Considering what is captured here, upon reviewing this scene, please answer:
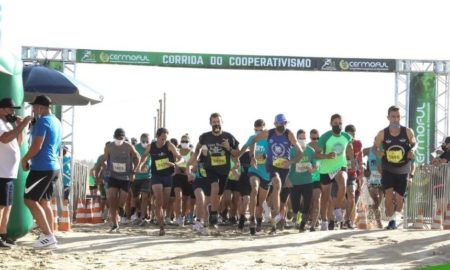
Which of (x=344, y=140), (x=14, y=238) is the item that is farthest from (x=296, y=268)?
(x=344, y=140)

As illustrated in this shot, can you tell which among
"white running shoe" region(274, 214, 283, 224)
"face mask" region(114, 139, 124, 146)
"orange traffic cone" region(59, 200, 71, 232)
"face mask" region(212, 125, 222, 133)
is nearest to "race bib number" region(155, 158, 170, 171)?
"face mask" region(114, 139, 124, 146)

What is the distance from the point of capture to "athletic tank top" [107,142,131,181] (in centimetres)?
1380

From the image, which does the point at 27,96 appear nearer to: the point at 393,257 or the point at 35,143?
the point at 35,143

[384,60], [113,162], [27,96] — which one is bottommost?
[113,162]

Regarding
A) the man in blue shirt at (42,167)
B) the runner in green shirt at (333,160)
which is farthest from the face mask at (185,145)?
the man in blue shirt at (42,167)

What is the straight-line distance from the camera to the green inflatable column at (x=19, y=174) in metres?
10.3

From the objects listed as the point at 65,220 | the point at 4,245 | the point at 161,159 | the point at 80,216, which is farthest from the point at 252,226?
the point at 80,216

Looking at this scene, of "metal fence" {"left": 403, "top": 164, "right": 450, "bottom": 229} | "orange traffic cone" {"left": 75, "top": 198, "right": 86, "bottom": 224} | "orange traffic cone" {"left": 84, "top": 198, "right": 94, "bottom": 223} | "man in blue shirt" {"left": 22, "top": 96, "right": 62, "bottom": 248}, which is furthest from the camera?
"orange traffic cone" {"left": 84, "top": 198, "right": 94, "bottom": 223}

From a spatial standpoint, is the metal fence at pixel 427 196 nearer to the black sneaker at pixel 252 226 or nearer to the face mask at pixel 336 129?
the face mask at pixel 336 129

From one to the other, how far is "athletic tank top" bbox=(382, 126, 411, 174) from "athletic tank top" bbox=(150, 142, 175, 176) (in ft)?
11.3

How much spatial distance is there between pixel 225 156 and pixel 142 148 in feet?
14.5

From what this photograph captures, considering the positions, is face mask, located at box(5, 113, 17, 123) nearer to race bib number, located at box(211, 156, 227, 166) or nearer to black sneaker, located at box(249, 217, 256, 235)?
race bib number, located at box(211, 156, 227, 166)

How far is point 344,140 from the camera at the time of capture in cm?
1394

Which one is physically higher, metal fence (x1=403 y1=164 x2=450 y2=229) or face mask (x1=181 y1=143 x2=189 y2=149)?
face mask (x1=181 y1=143 x2=189 y2=149)
